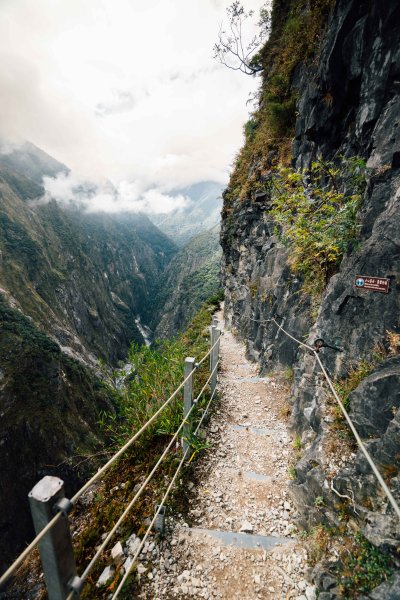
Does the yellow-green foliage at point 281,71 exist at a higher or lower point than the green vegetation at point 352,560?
higher

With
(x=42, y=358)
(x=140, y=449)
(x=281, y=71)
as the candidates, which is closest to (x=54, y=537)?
Result: (x=140, y=449)

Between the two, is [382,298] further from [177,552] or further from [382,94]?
[177,552]

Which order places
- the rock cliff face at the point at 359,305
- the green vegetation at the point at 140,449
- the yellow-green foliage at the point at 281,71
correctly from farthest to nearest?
1. the yellow-green foliage at the point at 281,71
2. the green vegetation at the point at 140,449
3. the rock cliff face at the point at 359,305

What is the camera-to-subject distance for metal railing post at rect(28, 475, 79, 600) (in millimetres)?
1623

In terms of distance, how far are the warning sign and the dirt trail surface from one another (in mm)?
3200

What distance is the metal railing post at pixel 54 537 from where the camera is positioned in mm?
1623

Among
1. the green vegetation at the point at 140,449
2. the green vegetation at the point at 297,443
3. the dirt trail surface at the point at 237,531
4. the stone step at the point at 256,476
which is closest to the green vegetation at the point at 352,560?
the dirt trail surface at the point at 237,531

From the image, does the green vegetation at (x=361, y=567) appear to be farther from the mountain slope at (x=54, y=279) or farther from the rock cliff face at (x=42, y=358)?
the mountain slope at (x=54, y=279)

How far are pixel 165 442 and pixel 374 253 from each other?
179 inches

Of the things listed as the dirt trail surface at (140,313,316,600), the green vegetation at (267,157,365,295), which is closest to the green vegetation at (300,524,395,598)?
the dirt trail surface at (140,313,316,600)

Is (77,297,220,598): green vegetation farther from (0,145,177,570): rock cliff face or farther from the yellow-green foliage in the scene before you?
the yellow-green foliage

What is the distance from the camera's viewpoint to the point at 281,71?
1216 centimetres

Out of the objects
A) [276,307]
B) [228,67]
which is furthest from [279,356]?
[228,67]

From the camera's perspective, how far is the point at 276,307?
8.96 meters
